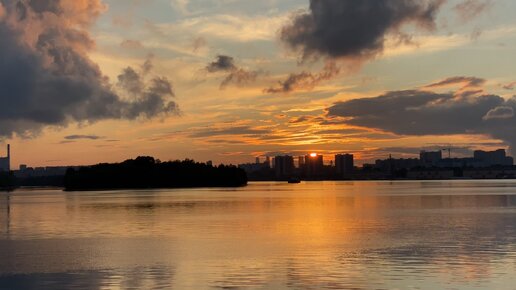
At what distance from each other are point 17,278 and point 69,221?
4811 centimetres

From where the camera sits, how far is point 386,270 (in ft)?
116

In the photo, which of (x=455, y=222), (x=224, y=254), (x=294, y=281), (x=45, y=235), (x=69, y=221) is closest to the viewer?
(x=294, y=281)

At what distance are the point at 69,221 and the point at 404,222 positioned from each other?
38.6 m

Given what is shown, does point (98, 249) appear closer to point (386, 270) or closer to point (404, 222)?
point (386, 270)

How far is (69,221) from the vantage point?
81750mm

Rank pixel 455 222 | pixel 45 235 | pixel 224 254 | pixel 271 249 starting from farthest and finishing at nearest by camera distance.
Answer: pixel 455 222
pixel 45 235
pixel 271 249
pixel 224 254

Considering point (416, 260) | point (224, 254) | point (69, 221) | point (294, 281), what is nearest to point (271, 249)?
point (224, 254)

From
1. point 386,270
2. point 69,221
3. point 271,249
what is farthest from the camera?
point 69,221

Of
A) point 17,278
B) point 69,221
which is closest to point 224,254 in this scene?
point 17,278

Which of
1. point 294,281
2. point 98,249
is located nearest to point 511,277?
point 294,281

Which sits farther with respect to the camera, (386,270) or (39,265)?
(39,265)

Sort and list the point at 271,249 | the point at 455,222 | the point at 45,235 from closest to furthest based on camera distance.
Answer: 1. the point at 271,249
2. the point at 45,235
3. the point at 455,222

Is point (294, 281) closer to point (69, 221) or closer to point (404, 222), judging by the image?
point (404, 222)

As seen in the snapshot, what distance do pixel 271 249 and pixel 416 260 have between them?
11259 millimetres
